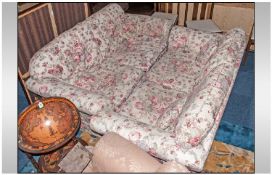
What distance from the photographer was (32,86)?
126 inches

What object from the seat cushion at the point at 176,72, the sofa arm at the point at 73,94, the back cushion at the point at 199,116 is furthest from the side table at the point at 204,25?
the sofa arm at the point at 73,94

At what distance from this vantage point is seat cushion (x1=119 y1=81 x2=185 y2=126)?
10.3 ft

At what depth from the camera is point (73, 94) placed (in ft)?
9.93

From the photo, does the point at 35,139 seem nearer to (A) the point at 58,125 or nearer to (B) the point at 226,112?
(A) the point at 58,125

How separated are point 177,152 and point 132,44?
2.45 m

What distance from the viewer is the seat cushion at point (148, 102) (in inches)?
123

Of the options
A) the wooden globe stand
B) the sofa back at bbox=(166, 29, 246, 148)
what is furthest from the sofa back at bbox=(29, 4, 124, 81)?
the sofa back at bbox=(166, 29, 246, 148)

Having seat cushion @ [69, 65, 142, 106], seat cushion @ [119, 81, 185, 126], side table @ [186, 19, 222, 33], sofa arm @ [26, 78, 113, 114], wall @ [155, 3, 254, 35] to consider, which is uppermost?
wall @ [155, 3, 254, 35]

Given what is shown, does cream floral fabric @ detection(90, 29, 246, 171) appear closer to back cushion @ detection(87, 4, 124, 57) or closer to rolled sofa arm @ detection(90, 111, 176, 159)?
rolled sofa arm @ detection(90, 111, 176, 159)

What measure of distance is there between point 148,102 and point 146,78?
56 centimetres

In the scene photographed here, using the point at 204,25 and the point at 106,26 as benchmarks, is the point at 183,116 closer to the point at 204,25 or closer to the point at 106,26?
the point at 106,26

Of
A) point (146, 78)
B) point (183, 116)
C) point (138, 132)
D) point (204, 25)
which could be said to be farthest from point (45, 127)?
point (204, 25)

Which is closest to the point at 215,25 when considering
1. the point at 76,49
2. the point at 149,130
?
the point at 76,49

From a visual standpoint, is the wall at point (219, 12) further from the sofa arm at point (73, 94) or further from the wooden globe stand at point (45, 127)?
the wooden globe stand at point (45, 127)
